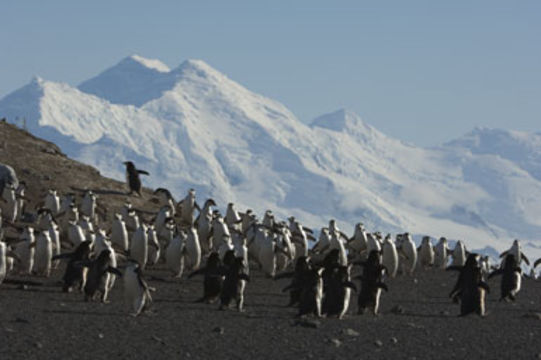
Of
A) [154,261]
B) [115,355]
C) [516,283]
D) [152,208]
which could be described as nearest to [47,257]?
Result: [154,261]

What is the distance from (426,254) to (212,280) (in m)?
15.0

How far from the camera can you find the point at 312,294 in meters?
22.7

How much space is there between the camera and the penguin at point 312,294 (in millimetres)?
22641

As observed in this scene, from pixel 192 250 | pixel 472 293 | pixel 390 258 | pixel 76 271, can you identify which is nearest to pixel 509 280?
pixel 472 293

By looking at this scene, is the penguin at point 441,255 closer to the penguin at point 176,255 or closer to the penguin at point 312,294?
the penguin at point 176,255

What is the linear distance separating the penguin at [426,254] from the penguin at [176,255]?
37.5 feet

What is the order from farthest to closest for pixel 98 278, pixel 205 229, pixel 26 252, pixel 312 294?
1. pixel 205 229
2. pixel 26 252
3. pixel 98 278
4. pixel 312 294

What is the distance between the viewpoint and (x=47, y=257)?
27203mm

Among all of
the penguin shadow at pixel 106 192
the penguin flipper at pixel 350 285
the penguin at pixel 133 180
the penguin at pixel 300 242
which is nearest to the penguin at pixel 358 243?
the penguin at pixel 300 242

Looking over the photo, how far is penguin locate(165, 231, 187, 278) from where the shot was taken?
2909cm

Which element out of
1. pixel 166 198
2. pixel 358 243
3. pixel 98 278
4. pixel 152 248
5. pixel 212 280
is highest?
pixel 166 198

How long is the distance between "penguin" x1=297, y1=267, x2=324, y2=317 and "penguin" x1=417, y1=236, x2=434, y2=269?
51.6 feet

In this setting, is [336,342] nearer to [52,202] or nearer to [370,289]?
[370,289]

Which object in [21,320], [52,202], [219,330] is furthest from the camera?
[52,202]
